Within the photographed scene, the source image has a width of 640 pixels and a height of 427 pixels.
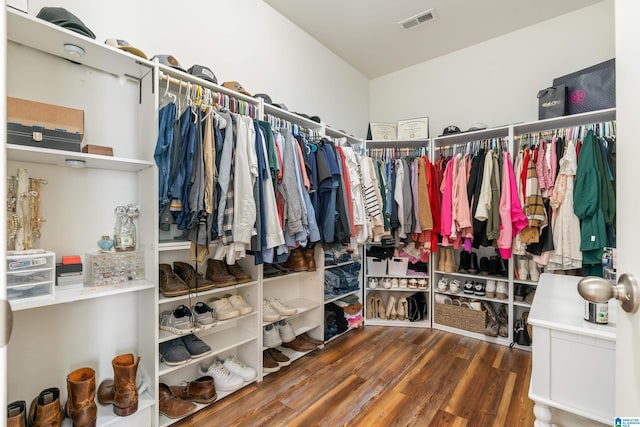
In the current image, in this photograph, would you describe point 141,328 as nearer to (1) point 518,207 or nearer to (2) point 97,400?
(2) point 97,400

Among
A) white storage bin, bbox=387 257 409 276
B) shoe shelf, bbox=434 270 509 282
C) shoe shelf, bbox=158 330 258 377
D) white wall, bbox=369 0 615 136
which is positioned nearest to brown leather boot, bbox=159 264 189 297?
shoe shelf, bbox=158 330 258 377

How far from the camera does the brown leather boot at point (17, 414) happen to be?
3.63ft

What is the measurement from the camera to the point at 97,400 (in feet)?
4.68

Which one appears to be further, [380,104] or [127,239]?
[380,104]

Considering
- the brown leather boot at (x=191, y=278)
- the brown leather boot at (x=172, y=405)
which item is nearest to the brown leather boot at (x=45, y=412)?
the brown leather boot at (x=172, y=405)

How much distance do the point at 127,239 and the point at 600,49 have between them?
146 inches

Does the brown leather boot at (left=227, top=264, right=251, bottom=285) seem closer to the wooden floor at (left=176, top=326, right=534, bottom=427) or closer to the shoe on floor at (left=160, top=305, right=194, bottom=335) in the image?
the shoe on floor at (left=160, top=305, right=194, bottom=335)

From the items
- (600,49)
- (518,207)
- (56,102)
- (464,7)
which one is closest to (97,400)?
(56,102)

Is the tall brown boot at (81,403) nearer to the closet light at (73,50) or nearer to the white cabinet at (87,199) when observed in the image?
the white cabinet at (87,199)

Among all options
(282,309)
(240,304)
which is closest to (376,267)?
(282,309)

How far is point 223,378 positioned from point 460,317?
215 centimetres

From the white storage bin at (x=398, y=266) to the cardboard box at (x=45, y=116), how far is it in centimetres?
271

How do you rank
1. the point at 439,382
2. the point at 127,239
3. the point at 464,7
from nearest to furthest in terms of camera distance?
1. the point at 127,239
2. the point at 439,382
3. the point at 464,7

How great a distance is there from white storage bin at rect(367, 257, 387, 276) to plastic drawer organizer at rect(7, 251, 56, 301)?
2523 millimetres
